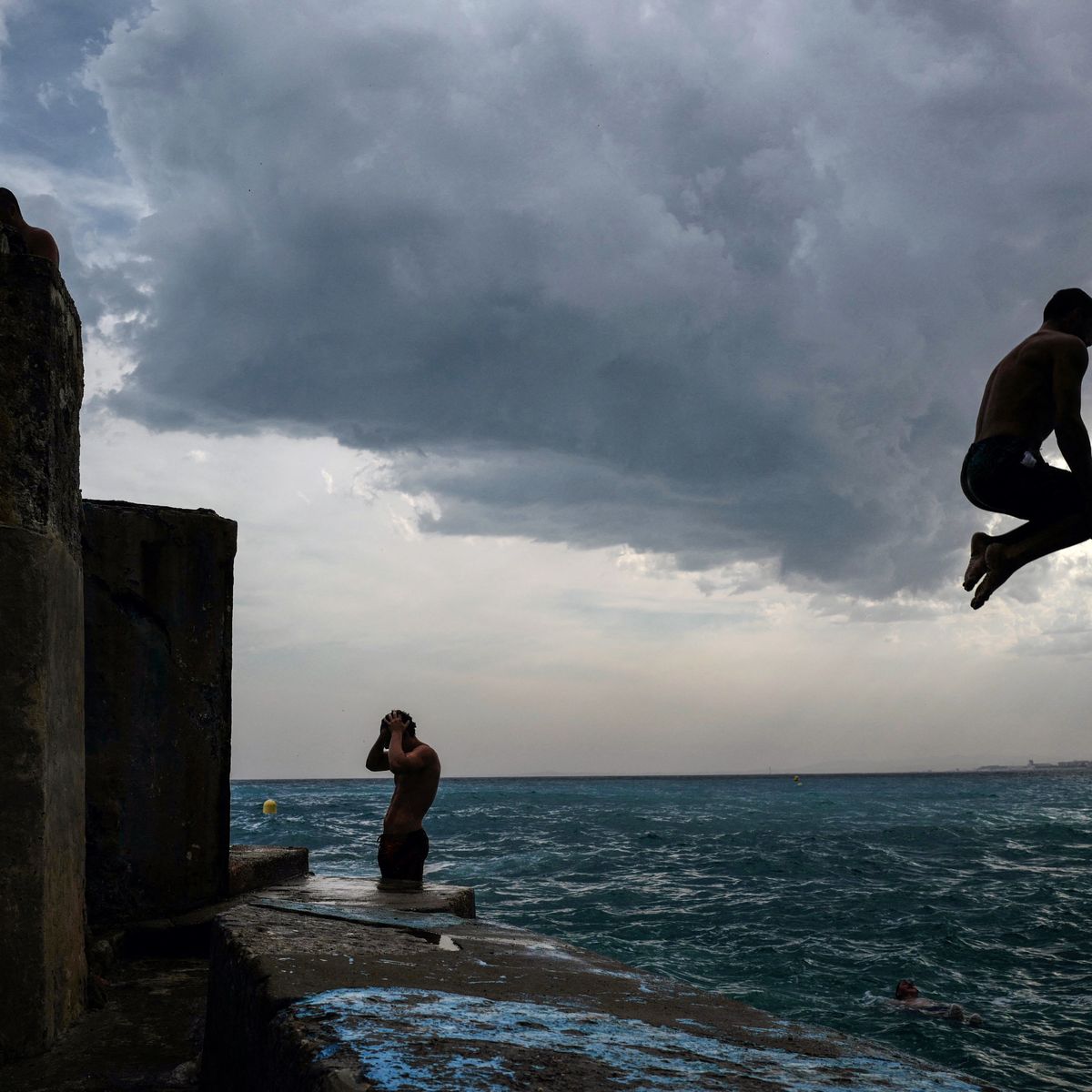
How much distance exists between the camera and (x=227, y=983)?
9.75ft

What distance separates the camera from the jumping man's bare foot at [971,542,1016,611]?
3.72 metres

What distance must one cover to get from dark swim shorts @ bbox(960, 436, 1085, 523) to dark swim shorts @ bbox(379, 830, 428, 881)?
526 centimetres

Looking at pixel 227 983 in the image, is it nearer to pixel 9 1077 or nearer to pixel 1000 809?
pixel 9 1077

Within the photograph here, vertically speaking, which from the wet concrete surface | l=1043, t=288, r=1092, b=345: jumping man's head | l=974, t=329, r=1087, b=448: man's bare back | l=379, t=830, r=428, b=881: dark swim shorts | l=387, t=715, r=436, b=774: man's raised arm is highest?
l=1043, t=288, r=1092, b=345: jumping man's head

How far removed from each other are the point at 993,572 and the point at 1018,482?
1.45ft

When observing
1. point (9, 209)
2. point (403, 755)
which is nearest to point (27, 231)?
point (9, 209)

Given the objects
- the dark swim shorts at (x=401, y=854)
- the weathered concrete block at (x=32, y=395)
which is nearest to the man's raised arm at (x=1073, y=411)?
the weathered concrete block at (x=32, y=395)

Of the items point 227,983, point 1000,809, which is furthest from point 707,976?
point 1000,809

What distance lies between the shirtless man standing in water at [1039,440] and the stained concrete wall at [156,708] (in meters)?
3.97

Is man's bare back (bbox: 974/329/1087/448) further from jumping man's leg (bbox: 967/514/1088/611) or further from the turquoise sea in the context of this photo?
the turquoise sea

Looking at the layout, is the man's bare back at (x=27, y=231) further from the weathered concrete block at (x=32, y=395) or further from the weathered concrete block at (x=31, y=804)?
the weathered concrete block at (x=31, y=804)

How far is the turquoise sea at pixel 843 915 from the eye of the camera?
27.6 ft

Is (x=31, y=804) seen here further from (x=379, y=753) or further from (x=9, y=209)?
(x=379, y=753)

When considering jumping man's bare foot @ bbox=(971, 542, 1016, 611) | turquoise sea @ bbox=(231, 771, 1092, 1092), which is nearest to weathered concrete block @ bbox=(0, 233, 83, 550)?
jumping man's bare foot @ bbox=(971, 542, 1016, 611)
